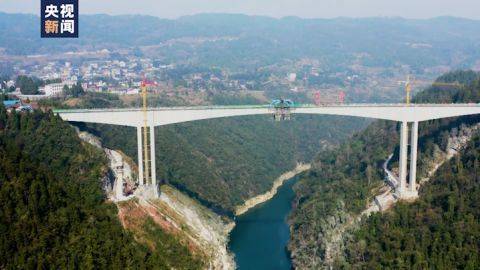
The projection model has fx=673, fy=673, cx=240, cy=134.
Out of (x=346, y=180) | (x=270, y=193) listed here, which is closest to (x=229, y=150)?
(x=270, y=193)

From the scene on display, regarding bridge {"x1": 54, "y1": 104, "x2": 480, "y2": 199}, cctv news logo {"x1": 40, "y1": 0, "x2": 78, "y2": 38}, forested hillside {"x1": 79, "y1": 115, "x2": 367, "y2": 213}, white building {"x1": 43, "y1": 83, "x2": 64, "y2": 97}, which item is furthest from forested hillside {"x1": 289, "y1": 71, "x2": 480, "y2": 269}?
white building {"x1": 43, "y1": 83, "x2": 64, "y2": 97}

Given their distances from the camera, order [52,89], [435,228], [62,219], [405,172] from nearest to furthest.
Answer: [62,219] < [435,228] < [405,172] < [52,89]

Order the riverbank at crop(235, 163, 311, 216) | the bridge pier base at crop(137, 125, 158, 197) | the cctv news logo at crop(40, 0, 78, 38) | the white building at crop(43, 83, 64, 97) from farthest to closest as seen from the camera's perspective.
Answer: the white building at crop(43, 83, 64, 97)
the riverbank at crop(235, 163, 311, 216)
the bridge pier base at crop(137, 125, 158, 197)
the cctv news logo at crop(40, 0, 78, 38)

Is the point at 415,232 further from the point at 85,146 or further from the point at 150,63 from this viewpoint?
the point at 150,63

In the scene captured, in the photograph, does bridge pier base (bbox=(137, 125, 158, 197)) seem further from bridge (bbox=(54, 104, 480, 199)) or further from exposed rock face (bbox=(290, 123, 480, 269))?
exposed rock face (bbox=(290, 123, 480, 269))

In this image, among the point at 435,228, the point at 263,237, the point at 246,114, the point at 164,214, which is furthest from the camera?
the point at 263,237

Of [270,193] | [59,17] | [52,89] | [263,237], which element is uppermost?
[59,17]

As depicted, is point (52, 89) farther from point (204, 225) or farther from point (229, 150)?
point (204, 225)

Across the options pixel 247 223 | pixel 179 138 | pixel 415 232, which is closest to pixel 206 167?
pixel 179 138

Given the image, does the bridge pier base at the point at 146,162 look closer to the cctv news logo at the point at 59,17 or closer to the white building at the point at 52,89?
the cctv news logo at the point at 59,17
